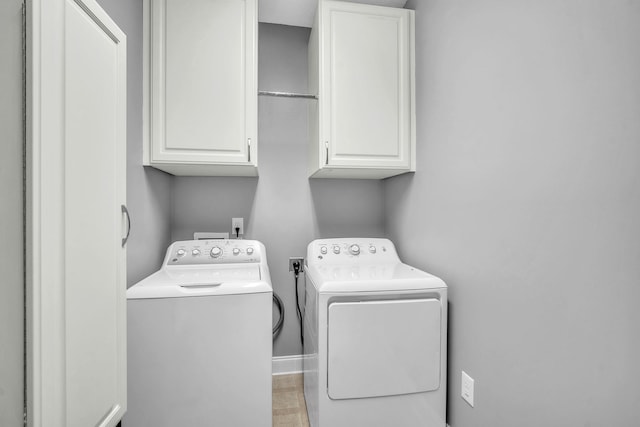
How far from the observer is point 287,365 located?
2.16 meters

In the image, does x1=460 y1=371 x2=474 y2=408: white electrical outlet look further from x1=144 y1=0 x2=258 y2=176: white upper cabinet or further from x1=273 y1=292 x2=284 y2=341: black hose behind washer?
x1=144 y1=0 x2=258 y2=176: white upper cabinet

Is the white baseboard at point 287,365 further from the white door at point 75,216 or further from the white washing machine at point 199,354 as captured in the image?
the white door at point 75,216

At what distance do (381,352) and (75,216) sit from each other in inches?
50.1

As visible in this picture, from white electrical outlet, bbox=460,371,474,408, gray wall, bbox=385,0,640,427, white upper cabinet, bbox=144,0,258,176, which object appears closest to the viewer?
gray wall, bbox=385,0,640,427

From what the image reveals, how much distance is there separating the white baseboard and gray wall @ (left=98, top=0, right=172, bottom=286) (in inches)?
44.6

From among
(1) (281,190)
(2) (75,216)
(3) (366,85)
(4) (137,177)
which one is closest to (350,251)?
(1) (281,190)

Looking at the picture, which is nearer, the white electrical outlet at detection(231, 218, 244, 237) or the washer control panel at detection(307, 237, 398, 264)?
the washer control panel at detection(307, 237, 398, 264)

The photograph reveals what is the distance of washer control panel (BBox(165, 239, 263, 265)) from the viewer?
5.76 feet

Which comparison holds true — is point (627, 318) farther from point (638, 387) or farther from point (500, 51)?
point (500, 51)

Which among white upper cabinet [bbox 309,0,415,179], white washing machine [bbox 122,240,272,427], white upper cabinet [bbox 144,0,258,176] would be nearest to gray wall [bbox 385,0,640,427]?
white upper cabinet [bbox 309,0,415,179]

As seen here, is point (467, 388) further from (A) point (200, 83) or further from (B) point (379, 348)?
(A) point (200, 83)

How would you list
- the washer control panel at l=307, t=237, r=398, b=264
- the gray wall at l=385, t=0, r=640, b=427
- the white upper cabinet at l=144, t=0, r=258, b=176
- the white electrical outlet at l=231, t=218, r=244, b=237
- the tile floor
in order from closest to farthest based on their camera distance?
the gray wall at l=385, t=0, r=640, b=427, the white upper cabinet at l=144, t=0, r=258, b=176, the tile floor, the washer control panel at l=307, t=237, r=398, b=264, the white electrical outlet at l=231, t=218, r=244, b=237

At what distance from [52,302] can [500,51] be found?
169 cm

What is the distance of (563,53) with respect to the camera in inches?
35.6
